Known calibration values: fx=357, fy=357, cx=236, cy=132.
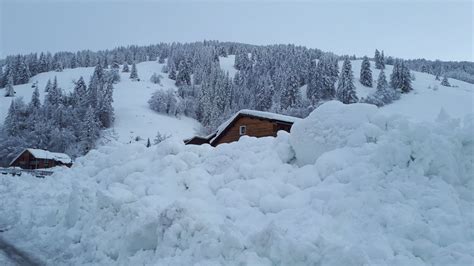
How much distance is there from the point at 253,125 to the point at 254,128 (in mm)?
255

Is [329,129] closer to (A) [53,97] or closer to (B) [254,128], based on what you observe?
(B) [254,128]

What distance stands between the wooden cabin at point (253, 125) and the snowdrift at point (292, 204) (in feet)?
46.8

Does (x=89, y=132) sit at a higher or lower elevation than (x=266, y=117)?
lower

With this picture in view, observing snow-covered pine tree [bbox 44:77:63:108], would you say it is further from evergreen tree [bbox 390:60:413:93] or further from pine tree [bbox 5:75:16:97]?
evergreen tree [bbox 390:60:413:93]

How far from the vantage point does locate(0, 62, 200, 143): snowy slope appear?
97875 millimetres

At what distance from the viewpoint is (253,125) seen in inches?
1078

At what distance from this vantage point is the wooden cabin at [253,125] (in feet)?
83.3

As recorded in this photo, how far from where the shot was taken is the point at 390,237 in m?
5.76

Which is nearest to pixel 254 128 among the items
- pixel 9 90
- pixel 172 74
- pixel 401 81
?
pixel 401 81

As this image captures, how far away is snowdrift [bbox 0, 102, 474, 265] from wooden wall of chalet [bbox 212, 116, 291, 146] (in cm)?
1459

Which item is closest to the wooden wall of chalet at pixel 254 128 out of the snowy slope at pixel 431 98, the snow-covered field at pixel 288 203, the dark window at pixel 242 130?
the dark window at pixel 242 130

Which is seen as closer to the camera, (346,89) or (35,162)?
(35,162)

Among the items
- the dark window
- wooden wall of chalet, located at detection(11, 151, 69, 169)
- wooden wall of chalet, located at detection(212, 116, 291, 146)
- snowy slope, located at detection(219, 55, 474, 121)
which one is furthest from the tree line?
the dark window

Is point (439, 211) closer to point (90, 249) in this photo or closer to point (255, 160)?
point (255, 160)
